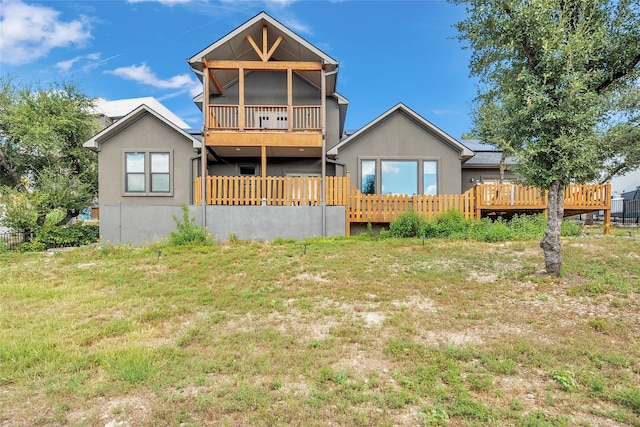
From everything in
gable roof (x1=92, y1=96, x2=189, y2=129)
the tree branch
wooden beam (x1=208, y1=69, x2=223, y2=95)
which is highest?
gable roof (x1=92, y1=96, x2=189, y2=129)

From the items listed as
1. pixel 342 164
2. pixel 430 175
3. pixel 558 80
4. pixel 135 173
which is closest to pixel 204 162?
pixel 135 173

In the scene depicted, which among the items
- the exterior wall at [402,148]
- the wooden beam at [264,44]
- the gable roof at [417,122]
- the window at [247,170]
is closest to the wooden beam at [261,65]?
the wooden beam at [264,44]

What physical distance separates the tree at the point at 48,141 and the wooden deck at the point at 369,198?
22.9 feet

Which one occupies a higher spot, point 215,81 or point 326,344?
point 215,81

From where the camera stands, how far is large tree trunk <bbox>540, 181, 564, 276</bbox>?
694cm

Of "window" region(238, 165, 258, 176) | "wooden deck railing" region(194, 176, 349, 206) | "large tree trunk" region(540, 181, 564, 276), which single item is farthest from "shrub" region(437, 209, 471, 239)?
"window" region(238, 165, 258, 176)

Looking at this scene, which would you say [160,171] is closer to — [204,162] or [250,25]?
[204,162]

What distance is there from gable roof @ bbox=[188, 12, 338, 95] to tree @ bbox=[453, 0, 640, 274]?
7.27m

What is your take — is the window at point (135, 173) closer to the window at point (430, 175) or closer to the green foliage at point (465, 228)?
the green foliage at point (465, 228)

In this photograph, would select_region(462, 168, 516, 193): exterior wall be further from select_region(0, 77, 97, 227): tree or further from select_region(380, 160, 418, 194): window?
select_region(0, 77, 97, 227): tree

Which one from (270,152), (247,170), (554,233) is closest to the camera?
(554,233)

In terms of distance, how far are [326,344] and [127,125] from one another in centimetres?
1334

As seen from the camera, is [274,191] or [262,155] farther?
[262,155]

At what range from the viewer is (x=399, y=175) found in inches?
571
